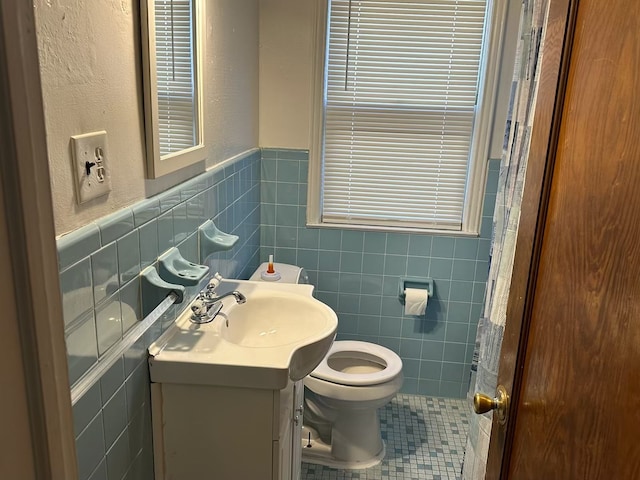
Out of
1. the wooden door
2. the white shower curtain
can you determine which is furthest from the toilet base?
the wooden door

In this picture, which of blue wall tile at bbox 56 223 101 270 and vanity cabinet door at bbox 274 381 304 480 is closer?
blue wall tile at bbox 56 223 101 270

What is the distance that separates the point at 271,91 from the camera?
261 cm

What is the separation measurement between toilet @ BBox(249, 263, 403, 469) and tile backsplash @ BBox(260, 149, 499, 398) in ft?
0.79

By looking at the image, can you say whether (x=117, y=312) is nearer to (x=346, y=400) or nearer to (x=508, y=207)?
(x=508, y=207)

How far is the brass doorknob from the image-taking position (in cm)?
109

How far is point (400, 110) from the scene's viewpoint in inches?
104

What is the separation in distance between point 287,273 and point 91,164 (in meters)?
1.48

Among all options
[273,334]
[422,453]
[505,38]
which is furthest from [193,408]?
[505,38]

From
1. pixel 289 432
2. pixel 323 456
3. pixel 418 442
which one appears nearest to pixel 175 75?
pixel 289 432

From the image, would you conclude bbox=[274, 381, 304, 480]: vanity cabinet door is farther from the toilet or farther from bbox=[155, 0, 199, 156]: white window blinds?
bbox=[155, 0, 199, 156]: white window blinds

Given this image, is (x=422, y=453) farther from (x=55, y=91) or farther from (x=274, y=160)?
(x=55, y=91)

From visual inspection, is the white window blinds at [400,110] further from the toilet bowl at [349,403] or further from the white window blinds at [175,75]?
the white window blinds at [175,75]

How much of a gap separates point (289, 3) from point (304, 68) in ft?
0.94

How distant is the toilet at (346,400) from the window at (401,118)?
56 cm
